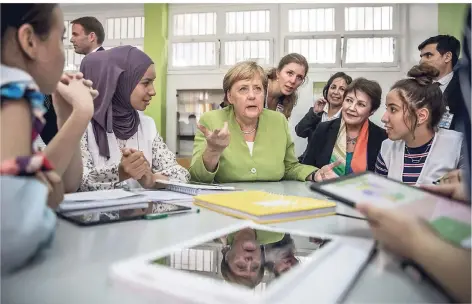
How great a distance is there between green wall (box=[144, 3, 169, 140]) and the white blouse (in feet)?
7.07

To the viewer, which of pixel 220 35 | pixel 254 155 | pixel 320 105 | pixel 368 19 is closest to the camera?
pixel 254 155

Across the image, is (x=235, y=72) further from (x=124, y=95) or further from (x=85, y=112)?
(x=85, y=112)

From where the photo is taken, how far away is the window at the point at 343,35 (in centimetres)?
307

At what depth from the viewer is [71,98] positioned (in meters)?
0.64

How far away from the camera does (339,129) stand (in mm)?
1899

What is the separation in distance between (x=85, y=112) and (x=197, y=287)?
0.39 meters

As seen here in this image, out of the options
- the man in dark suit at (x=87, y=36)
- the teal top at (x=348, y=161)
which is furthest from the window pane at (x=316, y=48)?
the man in dark suit at (x=87, y=36)

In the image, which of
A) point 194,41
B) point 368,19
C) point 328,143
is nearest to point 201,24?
point 194,41

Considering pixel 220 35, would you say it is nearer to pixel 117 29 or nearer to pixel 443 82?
pixel 117 29

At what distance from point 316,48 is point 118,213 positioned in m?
2.90

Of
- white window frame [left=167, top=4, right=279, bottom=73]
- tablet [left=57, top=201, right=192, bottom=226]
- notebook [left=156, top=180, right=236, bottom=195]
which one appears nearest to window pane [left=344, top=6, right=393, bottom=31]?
white window frame [left=167, top=4, right=279, bottom=73]

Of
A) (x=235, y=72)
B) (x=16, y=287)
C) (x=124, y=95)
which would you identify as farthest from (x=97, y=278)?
(x=235, y=72)

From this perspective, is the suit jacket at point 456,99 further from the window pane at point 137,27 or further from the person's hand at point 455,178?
the window pane at point 137,27

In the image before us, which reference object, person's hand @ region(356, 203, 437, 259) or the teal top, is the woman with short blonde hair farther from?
person's hand @ region(356, 203, 437, 259)
